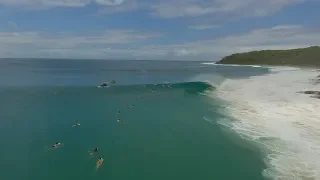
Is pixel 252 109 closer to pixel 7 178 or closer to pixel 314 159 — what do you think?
pixel 314 159

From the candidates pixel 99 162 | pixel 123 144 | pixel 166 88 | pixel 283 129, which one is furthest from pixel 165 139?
pixel 166 88

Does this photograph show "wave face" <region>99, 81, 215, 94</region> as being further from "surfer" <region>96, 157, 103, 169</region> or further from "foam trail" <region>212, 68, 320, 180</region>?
"surfer" <region>96, 157, 103, 169</region>

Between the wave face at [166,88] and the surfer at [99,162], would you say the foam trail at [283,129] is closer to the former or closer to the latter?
the surfer at [99,162]

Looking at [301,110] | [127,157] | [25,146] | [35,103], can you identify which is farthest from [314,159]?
[35,103]

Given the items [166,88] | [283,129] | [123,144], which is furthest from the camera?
[166,88]

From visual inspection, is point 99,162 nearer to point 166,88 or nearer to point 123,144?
point 123,144

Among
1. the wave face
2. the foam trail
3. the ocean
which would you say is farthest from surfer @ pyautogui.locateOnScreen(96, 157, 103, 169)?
the wave face

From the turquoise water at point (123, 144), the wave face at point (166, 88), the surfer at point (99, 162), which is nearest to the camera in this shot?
the turquoise water at point (123, 144)

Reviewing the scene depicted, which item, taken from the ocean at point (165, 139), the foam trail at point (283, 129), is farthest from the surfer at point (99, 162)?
the foam trail at point (283, 129)
